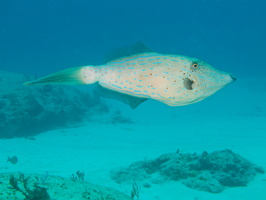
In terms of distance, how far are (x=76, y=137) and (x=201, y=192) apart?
396 inches

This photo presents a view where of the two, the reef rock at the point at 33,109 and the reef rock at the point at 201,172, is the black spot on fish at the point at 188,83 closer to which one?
the reef rock at the point at 201,172

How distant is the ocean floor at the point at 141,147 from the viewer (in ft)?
23.4

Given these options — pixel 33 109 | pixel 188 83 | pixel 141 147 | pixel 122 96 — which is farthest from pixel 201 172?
pixel 33 109

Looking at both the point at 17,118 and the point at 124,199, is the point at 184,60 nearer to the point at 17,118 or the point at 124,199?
the point at 124,199

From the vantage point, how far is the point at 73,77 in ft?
5.92

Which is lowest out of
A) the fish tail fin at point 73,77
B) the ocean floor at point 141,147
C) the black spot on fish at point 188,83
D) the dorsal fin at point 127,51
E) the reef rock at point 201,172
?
the black spot on fish at point 188,83

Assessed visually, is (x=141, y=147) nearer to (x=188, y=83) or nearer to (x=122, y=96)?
(x=122, y=96)

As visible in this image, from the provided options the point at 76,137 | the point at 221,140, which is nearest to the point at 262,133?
the point at 221,140

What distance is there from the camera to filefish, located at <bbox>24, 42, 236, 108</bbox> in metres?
1.79

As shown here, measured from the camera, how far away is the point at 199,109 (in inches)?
1129

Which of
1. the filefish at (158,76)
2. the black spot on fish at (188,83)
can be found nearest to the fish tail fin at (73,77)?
the filefish at (158,76)

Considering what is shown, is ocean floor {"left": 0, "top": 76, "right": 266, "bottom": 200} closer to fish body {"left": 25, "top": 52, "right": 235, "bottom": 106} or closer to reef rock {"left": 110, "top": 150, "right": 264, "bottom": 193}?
reef rock {"left": 110, "top": 150, "right": 264, "bottom": 193}

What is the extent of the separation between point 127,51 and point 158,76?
17.6 inches

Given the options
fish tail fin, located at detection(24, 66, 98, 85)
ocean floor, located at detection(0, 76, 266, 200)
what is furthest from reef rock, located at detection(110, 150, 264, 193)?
fish tail fin, located at detection(24, 66, 98, 85)
